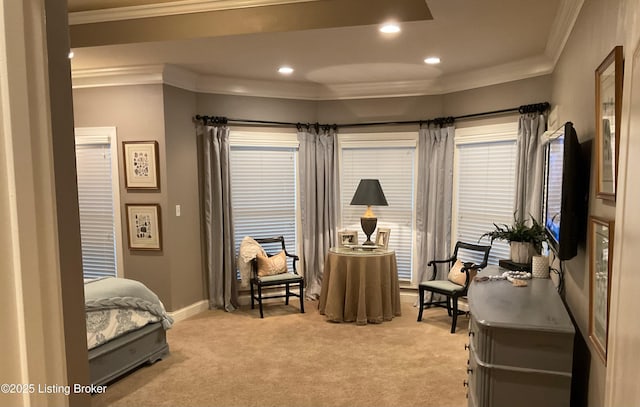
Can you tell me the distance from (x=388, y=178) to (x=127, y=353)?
3.44 m

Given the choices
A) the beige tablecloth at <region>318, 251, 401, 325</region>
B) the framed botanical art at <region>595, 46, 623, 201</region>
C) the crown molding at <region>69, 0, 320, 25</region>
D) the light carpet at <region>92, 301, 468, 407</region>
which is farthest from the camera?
the beige tablecloth at <region>318, 251, 401, 325</region>

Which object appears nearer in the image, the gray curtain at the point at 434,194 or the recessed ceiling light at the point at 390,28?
the recessed ceiling light at the point at 390,28

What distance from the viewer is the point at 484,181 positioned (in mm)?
4613

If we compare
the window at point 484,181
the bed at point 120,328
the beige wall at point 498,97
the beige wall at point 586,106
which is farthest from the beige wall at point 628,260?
the window at point 484,181

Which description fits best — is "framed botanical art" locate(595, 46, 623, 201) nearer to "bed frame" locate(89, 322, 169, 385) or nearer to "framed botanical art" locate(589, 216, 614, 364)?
"framed botanical art" locate(589, 216, 614, 364)

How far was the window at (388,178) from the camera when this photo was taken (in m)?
5.20

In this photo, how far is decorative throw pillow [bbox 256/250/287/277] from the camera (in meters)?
4.74

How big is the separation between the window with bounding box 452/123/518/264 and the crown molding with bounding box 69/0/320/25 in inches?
98.9

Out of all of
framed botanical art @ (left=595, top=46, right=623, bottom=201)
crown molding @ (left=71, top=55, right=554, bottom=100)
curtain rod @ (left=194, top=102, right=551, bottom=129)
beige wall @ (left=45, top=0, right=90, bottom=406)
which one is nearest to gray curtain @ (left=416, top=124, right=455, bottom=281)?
curtain rod @ (left=194, top=102, right=551, bottom=129)

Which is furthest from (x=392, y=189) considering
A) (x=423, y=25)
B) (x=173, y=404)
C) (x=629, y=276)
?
(x=629, y=276)

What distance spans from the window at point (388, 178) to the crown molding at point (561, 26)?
1901 mm

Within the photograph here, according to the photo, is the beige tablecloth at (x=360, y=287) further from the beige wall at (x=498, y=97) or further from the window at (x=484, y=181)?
the beige wall at (x=498, y=97)

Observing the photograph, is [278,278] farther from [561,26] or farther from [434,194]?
[561,26]

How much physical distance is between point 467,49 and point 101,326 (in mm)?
3734
